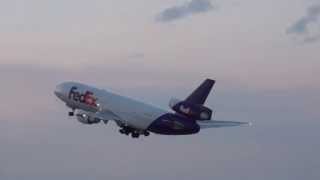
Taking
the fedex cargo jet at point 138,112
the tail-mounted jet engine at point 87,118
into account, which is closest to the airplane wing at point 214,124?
the fedex cargo jet at point 138,112

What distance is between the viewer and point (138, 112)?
140250mm

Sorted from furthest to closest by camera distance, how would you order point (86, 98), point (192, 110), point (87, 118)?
point (86, 98) → point (87, 118) → point (192, 110)

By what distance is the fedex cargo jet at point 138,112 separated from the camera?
426ft

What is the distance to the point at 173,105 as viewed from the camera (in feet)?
435

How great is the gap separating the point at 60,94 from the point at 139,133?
2022 cm

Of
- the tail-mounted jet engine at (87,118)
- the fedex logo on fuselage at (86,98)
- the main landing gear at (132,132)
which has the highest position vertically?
the fedex logo on fuselage at (86,98)

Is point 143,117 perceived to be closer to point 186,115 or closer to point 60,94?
point 186,115

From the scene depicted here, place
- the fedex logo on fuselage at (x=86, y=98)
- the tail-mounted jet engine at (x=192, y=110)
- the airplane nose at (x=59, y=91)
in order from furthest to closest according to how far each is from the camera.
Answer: the airplane nose at (x=59, y=91), the fedex logo on fuselage at (x=86, y=98), the tail-mounted jet engine at (x=192, y=110)

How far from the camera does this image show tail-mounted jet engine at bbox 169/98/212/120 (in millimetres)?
126812

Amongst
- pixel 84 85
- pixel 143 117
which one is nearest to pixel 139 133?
pixel 143 117

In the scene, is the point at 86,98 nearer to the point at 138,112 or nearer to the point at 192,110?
the point at 138,112

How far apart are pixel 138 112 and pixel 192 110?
50.1ft

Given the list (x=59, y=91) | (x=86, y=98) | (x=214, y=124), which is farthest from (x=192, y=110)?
(x=59, y=91)

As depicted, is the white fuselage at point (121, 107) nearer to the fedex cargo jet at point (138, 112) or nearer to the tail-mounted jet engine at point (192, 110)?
the fedex cargo jet at point (138, 112)
